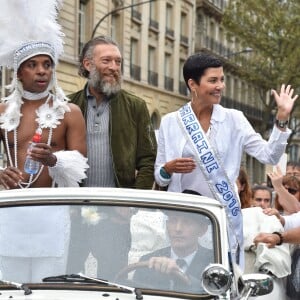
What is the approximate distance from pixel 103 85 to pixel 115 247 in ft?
6.58

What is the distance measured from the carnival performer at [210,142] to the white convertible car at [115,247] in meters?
1.26

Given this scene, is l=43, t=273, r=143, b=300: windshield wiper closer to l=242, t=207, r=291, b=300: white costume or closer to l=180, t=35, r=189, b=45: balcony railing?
l=242, t=207, r=291, b=300: white costume

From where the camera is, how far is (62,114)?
5.47m

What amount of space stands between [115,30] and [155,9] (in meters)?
5.74

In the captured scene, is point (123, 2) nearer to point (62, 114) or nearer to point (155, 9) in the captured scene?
point (155, 9)

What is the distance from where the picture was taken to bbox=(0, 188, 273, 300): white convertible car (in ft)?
12.9

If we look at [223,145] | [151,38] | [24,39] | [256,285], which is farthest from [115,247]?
[151,38]

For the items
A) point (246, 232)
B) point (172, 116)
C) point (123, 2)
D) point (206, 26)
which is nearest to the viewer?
point (172, 116)

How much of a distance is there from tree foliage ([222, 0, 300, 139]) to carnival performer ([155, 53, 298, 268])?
107 feet

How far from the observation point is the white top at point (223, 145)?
18.5ft

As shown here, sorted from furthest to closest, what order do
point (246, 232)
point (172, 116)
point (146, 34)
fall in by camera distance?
point (146, 34)
point (246, 232)
point (172, 116)

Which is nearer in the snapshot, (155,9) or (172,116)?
(172,116)

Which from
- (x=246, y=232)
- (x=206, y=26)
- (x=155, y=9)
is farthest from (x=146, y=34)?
(x=246, y=232)

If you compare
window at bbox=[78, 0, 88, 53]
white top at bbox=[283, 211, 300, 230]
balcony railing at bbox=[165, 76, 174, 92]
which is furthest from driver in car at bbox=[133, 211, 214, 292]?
balcony railing at bbox=[165, 76, 174, 92]
